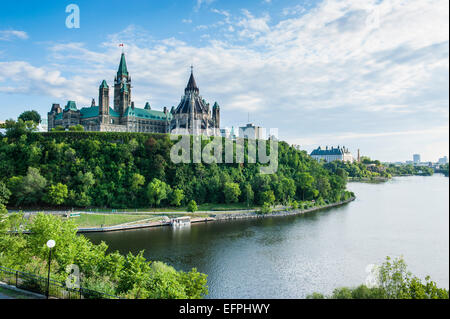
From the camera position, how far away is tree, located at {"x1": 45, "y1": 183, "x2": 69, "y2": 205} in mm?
31812

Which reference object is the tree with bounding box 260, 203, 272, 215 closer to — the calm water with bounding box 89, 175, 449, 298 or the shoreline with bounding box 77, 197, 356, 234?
the shoreline with bounding box 77, 197, 356, 234

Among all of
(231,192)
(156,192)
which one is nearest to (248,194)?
(231,192)

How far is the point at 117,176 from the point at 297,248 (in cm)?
2380

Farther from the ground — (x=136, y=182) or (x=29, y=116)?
(x=29, y=116)

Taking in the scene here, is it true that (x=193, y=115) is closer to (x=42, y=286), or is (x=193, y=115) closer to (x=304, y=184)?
(x=304, y=184)

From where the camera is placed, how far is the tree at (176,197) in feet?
115

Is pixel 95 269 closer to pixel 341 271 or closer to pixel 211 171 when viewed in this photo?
pixel 341 271

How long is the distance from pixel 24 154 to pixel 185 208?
2087 cm

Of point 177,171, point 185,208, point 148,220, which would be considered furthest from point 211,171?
point 148,220

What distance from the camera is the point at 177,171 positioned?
39.1m

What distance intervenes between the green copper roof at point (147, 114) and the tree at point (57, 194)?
25145 millimetres

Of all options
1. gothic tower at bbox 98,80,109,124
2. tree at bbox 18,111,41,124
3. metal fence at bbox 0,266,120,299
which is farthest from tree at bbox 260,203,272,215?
tree at bbox 18,111,41,124

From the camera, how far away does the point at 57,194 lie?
31812mm

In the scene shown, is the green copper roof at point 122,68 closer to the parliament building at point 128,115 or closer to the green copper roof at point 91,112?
the parliament building at point 128,115
